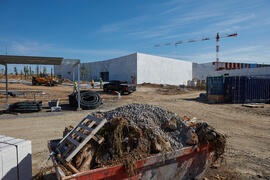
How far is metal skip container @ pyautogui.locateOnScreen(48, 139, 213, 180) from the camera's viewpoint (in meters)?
2.43

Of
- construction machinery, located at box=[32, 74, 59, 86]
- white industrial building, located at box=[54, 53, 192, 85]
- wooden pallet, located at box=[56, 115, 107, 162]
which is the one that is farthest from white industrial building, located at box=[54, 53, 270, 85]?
wooden pallet, located at box=[56, 115, 107, 162]

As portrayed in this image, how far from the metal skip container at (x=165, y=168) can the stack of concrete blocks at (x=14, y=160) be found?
16.2 inches

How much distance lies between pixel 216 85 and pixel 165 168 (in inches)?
550

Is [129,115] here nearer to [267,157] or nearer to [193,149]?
[193,149]

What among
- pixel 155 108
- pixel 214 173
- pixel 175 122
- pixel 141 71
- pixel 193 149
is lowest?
pixel 214 173

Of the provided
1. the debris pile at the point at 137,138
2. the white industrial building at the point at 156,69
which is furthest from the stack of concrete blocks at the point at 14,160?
the white industrial building at the point at 156,69

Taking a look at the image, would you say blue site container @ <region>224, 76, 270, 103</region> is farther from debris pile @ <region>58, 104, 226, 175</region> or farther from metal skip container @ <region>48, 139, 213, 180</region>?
metal skip container @ <region>48, 139, 213, 180</region>

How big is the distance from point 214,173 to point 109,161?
2.49m

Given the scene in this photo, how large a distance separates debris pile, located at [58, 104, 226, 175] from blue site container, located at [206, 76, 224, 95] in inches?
Answer: 496

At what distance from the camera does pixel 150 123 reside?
3455 millimetres

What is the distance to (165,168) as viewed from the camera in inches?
119

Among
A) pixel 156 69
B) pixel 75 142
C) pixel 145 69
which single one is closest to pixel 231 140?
pixel 75 142

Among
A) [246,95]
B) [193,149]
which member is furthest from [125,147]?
[246,95]

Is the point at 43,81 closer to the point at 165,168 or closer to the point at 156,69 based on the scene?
the point at 156,69
